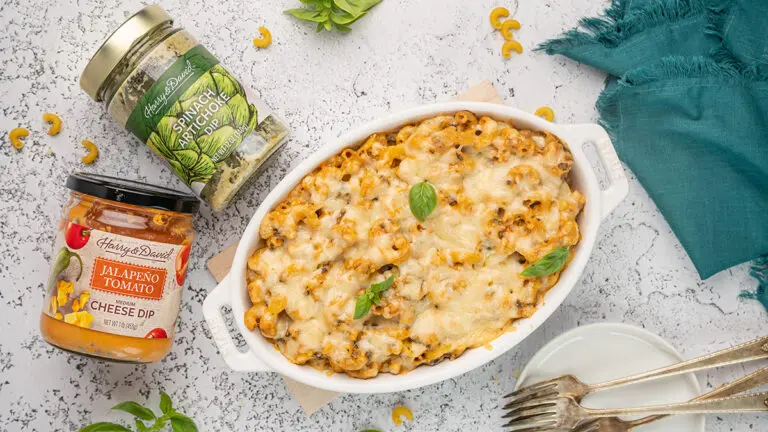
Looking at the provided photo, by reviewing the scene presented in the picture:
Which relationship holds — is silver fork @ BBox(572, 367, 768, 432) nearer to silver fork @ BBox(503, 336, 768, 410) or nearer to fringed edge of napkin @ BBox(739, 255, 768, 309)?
silver fork @ BBox(503, 336, 768, 410)

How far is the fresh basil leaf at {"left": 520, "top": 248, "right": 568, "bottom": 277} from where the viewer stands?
1.67m

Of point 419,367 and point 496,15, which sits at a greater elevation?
point 496,15

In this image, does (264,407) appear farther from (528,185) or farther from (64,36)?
(64,36)

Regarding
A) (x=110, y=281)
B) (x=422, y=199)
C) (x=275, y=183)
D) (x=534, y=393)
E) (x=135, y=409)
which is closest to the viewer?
(x=422, y=199)

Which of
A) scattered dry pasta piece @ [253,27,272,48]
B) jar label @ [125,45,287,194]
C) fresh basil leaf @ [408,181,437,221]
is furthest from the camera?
scattered dry pasta piece @ [253,27,272,48]

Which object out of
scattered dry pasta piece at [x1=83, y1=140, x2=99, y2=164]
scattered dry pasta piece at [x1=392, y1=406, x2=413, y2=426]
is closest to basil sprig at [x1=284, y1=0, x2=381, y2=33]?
scattered dry pasta piece at [x1=83, y1=140, x2=99, y2=164]

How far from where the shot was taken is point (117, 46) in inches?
66.4

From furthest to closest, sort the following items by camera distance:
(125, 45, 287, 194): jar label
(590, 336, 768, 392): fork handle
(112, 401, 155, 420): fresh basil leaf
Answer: (590, 336, 768, 392): fork handle < (112, 401, 155, 420): fresh basil leaf < (125, 45, 287, 194): jar label

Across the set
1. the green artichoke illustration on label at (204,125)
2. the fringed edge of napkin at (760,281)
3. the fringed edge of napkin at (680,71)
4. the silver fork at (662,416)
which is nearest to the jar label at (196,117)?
the green artichoke illustration on label at (204,125)

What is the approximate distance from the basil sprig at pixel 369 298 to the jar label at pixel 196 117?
50 cm

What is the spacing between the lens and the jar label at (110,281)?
172 centimetres

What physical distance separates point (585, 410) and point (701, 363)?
14.8 inches

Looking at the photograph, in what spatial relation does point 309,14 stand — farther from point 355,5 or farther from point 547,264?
point 547,264

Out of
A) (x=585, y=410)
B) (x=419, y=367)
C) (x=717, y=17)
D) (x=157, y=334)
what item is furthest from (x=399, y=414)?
(x=717, y=17)
